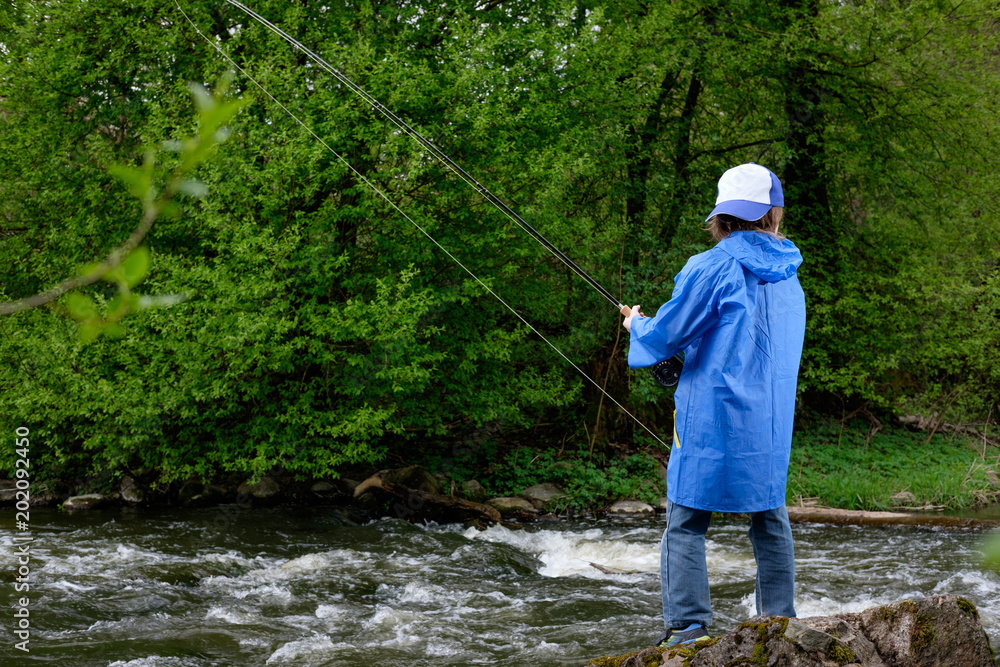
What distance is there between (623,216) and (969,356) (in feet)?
17.2

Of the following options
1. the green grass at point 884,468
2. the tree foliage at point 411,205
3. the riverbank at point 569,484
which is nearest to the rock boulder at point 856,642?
the tree foliage at point 411,205

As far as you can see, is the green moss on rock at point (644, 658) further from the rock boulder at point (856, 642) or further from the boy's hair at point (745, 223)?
the boy's hair at point (745, 223)

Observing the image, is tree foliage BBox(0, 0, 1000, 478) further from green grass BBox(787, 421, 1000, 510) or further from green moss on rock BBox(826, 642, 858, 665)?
green moss on rock BBox(826, 642, 858, 665)

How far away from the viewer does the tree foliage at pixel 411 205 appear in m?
7.72

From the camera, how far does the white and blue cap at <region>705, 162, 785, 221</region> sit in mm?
2955

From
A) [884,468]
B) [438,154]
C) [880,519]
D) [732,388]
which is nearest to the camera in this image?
[732,388]

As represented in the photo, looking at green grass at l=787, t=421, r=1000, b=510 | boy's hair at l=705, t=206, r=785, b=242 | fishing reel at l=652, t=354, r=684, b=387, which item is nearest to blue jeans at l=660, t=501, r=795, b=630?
fishing reel at l=652, t=354, r=684, b=387

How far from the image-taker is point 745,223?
301cm

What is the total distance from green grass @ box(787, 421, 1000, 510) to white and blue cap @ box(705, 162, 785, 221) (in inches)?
282

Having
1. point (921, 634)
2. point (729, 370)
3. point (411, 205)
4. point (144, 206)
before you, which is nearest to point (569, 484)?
point (411, 205)

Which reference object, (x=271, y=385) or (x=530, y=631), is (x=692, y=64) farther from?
(x=530, y=631)

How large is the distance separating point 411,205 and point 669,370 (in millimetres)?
5611

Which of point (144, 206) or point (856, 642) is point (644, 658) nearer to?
point (856, 642)

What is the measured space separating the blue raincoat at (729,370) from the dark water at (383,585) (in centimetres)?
168
